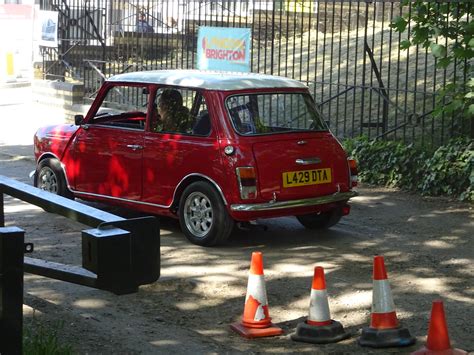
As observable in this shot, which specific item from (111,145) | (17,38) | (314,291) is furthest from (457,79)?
(17,38)

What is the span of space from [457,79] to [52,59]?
11.8m

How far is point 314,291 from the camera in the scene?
6.60m

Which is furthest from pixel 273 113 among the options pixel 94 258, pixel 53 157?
pixel 94 258

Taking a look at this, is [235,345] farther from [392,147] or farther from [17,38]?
[17,38]

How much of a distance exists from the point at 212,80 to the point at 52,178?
2.65 meters

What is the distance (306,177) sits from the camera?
940cm

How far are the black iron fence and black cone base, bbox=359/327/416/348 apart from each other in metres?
7.68

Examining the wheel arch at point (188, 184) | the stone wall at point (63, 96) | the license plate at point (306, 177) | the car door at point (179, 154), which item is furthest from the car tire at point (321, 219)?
the stone wall at point (63, 96)

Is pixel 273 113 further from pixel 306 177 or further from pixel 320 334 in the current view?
pixel 320 334

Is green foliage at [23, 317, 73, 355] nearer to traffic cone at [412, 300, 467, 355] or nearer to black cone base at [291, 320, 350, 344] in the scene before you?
black cone base at [291, 320, 350, 344]

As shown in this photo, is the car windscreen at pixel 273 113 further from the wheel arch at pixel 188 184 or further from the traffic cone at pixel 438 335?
the traffic cone at pixel 438 335

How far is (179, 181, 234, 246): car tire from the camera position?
9.28 metres

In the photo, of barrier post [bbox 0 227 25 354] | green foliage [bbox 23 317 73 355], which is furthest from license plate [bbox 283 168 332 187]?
barrier post [bbox 0 227 25 354]

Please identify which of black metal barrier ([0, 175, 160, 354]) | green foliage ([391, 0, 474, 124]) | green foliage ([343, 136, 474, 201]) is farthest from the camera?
green foliage ([343, 136, 474, 201])
